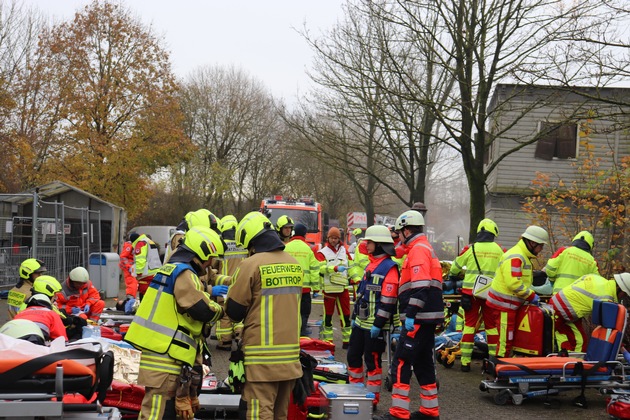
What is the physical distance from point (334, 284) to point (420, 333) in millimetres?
4954

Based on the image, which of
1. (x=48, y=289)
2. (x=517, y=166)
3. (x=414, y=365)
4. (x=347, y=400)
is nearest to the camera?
(x=347, y=400)

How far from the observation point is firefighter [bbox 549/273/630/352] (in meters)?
9.70

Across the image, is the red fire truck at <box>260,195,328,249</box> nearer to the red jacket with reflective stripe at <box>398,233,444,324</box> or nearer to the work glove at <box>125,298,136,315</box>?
the work glove at <box>125,298,136,315</box>

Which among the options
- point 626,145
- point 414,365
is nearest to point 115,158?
point 626,145

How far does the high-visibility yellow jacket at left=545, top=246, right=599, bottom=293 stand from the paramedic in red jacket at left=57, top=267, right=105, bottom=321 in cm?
713

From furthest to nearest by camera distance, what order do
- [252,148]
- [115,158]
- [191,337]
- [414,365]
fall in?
[252,148] → [115,158] → [414,365] → [191,337]

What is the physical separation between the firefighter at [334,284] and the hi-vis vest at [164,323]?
6576 millimetres

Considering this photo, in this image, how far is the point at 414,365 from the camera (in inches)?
309

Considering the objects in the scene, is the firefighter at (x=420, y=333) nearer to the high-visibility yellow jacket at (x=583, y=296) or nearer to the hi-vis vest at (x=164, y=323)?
the hi-vis vest at (x=164, y=323)

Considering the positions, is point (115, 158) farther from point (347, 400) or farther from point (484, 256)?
point (347, 400)

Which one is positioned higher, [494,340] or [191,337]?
[191,337]

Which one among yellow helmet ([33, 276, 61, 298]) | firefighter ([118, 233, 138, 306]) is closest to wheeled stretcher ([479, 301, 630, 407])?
yellow helmet ([33, 276, 61, 298])

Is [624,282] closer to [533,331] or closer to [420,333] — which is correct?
[533,331]

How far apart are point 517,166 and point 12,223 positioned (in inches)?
696
